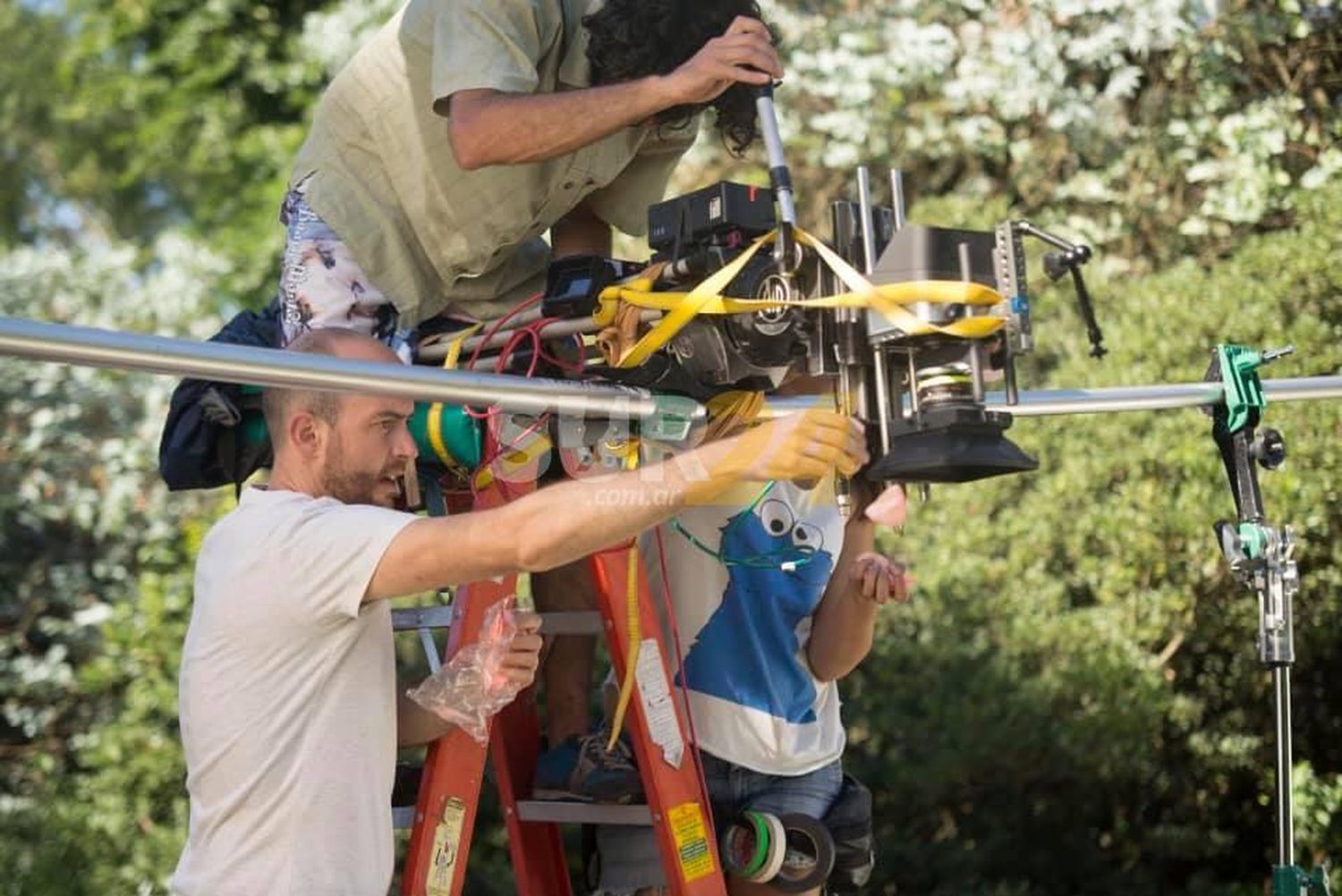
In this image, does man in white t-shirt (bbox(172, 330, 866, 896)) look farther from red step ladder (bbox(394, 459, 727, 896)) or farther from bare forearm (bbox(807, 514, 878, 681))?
bare forearm (bbox(807, 514, 878, 681))

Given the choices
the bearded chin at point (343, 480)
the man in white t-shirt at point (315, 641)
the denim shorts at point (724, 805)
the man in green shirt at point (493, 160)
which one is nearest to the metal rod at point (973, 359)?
the man in white t-shirt at point (315, 641)

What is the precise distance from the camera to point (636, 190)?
3629 mm

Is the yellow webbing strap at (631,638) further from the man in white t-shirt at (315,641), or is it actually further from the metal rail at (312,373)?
the metal rail at (312,373)

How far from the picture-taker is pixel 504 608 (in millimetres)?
3143

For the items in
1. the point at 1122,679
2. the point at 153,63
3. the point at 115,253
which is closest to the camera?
the point at 1122,679

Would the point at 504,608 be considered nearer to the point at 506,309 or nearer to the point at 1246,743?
the point at 506,309

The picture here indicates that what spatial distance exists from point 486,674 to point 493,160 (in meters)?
0.85

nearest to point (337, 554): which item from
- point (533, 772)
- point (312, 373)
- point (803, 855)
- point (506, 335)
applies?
point (312, 373)

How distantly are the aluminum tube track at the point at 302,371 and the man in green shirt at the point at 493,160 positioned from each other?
0.55 meters

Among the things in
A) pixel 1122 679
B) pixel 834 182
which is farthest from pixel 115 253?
pixel 1122 679

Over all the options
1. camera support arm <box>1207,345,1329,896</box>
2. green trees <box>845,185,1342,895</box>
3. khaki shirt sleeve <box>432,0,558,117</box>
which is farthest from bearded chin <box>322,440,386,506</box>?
green trees <box>845,185,1342,895</box>

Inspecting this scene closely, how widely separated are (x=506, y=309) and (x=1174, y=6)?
4.04m

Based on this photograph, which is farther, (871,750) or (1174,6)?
(1174,6)

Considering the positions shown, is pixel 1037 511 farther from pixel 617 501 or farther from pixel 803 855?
pixel 617 501
